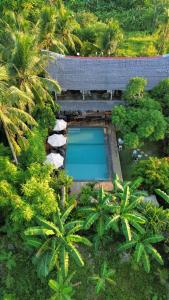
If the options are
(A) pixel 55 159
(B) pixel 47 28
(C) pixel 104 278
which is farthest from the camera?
(B) pixel 47 28

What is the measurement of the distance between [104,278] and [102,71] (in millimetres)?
17304

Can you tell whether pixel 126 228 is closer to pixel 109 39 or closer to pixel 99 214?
pixel 99 214

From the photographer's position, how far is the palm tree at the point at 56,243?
19.3 metres

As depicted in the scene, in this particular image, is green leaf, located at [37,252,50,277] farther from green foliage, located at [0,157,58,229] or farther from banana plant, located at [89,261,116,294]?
banana plant, located at [89,261,116,294]

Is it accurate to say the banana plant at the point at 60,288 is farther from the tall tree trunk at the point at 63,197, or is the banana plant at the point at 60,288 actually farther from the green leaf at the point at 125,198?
the green leaf at the point at 125,198

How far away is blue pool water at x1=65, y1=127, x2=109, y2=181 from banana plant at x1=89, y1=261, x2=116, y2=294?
756 centimetres

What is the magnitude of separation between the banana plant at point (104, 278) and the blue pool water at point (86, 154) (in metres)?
7.56

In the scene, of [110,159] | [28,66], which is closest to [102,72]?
[110,159]

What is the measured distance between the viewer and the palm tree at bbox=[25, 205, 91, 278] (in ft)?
63.3

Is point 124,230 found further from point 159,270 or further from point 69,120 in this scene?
point 69,120

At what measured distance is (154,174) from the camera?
23.3 meters

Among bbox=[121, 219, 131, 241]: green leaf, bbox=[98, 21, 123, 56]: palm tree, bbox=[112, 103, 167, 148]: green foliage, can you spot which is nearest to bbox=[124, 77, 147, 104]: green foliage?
bbox=[112, 103, 167, 148]: green foliage

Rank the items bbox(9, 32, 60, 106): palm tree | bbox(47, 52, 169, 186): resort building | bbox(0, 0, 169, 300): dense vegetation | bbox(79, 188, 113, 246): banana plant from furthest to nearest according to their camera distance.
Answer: bbox(47, 52, 169, 186): resort building < bbox(9, 32, 60, 106): palm tree < bbox(79, 188, 113, 246): banana plant < bbox(0, 0, 169, 300): dense vegetation

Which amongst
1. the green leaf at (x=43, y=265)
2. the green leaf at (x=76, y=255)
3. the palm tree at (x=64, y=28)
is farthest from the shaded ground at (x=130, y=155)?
the palm tree at (x=64, y=28)
